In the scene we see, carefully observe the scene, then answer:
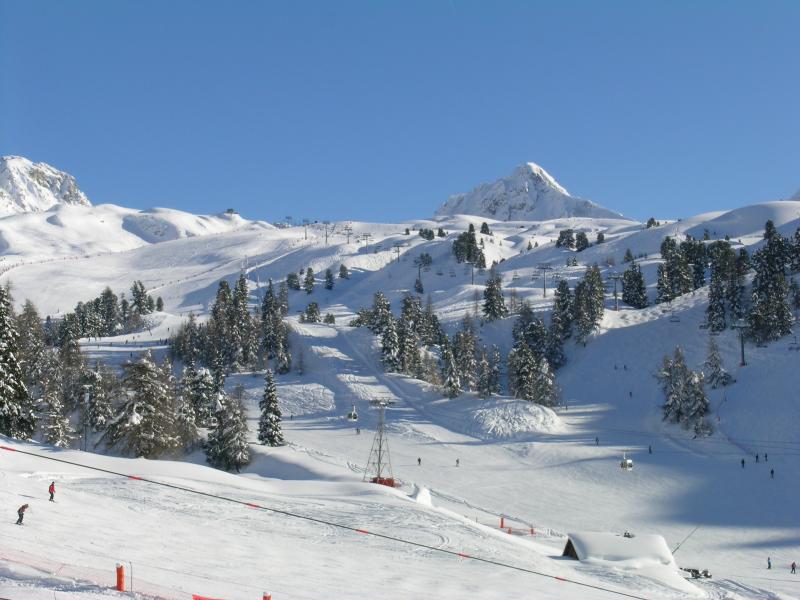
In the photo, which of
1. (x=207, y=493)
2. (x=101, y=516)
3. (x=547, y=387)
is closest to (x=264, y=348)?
(x=547, y=387)

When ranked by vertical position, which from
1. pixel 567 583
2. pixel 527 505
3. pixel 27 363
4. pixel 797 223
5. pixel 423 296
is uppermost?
pixel 797 223

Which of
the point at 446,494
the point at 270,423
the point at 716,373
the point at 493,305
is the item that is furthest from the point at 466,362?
the point at 446,494

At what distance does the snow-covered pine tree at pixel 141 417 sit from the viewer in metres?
50.6

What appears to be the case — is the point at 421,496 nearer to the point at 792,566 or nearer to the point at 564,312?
the point at 792,566

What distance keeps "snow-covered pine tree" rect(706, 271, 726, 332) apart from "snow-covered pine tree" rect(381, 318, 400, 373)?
152 ft

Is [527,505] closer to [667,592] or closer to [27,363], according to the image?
[667,592]

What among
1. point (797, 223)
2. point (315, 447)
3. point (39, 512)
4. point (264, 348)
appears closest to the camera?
point (39, 512)

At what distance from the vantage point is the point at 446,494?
52188 mm

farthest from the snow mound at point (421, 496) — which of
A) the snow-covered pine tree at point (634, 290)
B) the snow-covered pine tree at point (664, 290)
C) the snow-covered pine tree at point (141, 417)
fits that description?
the snow-covered pine tree at point (634, 290)

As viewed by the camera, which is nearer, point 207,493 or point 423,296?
point 207,493

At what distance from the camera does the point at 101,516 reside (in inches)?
1082

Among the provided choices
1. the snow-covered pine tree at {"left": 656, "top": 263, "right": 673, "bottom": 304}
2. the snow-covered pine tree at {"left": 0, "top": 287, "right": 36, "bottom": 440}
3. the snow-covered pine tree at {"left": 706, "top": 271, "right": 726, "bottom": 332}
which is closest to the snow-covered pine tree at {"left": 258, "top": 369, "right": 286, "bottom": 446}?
the snow-covered pine tree at {"left": 0, "top": 287, "right": 36, "bottom": 440}

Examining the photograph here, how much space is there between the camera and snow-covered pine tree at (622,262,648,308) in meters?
124

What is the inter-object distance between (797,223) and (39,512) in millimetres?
208221
